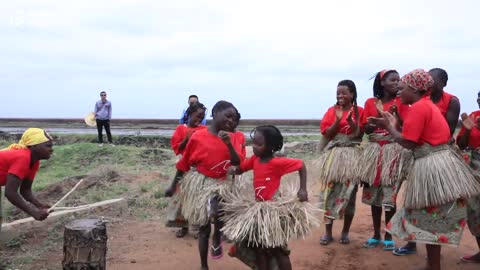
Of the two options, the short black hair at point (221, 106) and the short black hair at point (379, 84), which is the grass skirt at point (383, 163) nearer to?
the short black hair at point (379, 84)

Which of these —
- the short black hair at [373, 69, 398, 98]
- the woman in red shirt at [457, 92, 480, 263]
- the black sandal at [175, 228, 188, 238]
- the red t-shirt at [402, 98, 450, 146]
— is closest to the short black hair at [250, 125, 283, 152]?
the red t-shirt at [402, 98, 450, 146]

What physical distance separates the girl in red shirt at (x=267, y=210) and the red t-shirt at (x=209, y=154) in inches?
16.9

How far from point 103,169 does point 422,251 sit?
6470 mm

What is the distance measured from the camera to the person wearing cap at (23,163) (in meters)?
4.20

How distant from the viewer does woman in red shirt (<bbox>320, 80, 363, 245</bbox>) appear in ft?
17.0

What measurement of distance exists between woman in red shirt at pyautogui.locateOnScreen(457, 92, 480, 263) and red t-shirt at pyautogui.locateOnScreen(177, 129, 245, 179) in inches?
78.0

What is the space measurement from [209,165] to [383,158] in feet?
5.49

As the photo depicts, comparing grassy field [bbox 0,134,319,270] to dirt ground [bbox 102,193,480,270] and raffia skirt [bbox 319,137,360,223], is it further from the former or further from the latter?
raffia skirt [bbox 319,137,360,223]

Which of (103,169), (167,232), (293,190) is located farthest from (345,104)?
(103,169)

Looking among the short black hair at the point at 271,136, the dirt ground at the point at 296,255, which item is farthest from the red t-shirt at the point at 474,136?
the short black hair at the point at 271,136

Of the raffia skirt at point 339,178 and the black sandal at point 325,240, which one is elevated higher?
the raffia skirt at point 339,178

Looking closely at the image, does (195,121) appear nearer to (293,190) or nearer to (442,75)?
(293,190)

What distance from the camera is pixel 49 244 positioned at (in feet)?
18.5

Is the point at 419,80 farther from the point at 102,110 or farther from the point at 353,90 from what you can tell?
the point at 102,110
